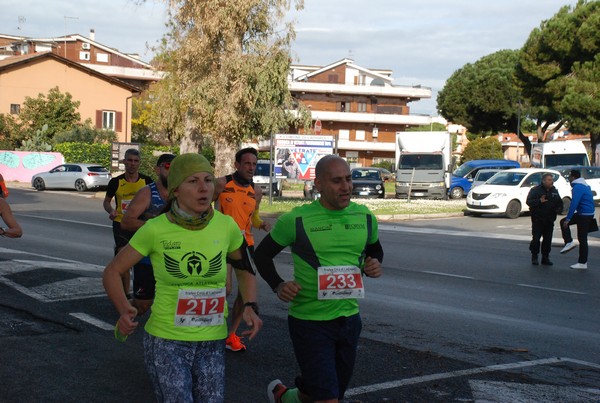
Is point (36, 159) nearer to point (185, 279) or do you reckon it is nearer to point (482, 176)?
point (482, 176)

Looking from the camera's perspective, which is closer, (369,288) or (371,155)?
(369,288)

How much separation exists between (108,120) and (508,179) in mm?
41401

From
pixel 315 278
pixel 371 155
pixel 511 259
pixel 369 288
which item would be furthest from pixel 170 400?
pixel 371 155

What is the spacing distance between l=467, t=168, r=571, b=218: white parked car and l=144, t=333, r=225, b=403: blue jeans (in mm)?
25557

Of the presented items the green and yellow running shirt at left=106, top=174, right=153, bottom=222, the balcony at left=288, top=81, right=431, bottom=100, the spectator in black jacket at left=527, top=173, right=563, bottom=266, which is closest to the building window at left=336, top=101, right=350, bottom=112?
the balcony at left=288, top=81, right=431, bottom=100

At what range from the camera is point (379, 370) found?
703 cm

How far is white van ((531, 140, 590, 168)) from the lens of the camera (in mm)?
40906

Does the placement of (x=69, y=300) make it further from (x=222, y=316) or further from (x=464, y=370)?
(x=222, y=316)

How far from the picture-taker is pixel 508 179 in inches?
1183

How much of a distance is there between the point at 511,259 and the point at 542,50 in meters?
42.0

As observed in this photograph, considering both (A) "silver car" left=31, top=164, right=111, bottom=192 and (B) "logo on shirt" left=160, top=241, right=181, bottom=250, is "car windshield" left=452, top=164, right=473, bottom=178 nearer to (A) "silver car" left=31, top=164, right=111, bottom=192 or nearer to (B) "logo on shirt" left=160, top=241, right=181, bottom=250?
(A) "silver car" left=31, top=164, right=111, bottom=192

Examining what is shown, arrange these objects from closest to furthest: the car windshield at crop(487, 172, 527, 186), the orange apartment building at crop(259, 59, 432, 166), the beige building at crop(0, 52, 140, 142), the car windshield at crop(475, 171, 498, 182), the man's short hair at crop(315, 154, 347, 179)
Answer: the man's short hair at crop(315, 154, 347, 179) < the car windshield at crop(487, 172, 527, 186) < the car windshield at crop(475, 171, 498, 182) < the beige building at crop(0, 52, 140, 142) < the orange apartment building at crop(259, 59, 432, 166)

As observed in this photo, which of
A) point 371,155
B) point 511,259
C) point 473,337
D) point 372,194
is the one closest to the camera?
point 473,337

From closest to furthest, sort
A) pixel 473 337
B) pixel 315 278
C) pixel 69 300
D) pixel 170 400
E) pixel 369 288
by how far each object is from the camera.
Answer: pixel 170 400
pixel 315 278
pixel 473 337
pixel 69 300
pixel 369 288
